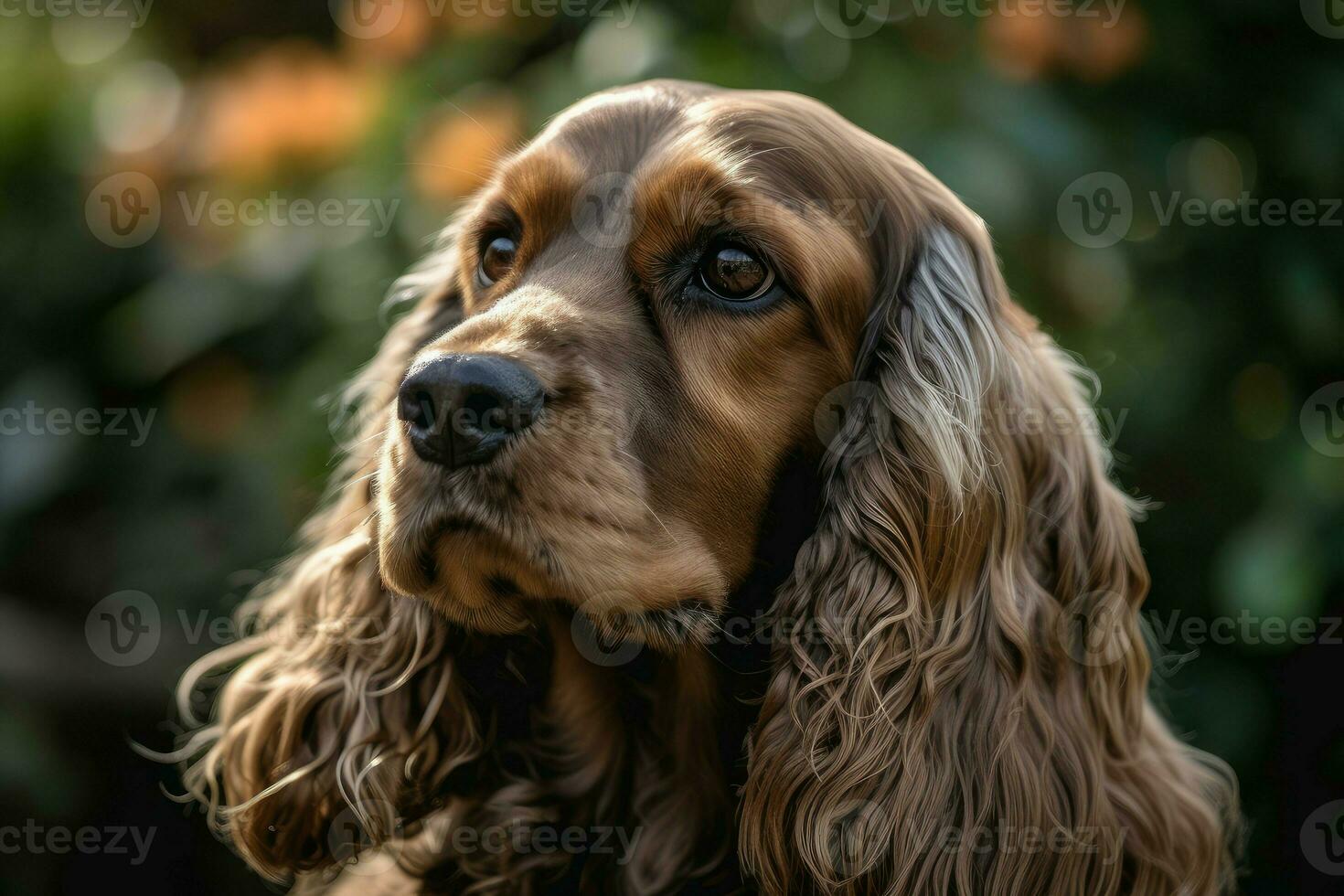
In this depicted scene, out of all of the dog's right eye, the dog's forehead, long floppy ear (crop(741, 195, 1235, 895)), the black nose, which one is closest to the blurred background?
the dog's right eye

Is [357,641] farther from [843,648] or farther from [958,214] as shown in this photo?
[958,214]

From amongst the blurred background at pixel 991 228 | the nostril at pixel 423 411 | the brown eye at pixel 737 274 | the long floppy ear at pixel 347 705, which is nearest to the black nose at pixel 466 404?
the nostril at pixel 423 411

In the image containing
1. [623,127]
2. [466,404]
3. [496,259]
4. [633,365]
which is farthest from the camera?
[496,259]

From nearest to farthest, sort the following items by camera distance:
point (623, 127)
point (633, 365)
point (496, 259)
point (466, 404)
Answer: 1. point (466, 404)
2. point (633, 365)
3. point (623, 127)
4. point (496, 259)

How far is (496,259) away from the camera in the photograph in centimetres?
269

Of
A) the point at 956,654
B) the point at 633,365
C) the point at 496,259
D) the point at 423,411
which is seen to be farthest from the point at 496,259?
the point at 956,654

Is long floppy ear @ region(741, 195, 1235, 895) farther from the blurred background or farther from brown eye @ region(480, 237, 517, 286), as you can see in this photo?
the blurred background

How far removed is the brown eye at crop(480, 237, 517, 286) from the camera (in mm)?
2641

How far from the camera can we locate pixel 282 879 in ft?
9.37

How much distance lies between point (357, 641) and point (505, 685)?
0.32 metres

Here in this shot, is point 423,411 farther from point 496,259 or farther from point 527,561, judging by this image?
point 496,259

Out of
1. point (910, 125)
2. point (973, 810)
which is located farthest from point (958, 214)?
point (973, 810)

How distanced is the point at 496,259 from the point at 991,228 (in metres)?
1.42

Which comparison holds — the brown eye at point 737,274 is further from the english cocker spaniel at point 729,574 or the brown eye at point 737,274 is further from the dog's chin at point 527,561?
the dog's chin at point 527,561
